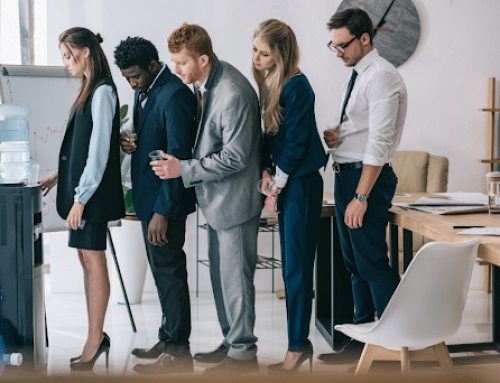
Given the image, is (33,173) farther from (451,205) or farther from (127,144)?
(451,205)

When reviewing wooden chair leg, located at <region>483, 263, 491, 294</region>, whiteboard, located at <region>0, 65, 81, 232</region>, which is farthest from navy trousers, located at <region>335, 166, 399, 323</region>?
wooden chair leg, located at <region>483, 263, 491, 294</region>

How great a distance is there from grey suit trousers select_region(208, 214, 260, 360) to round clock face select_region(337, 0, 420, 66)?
2406 millimetres

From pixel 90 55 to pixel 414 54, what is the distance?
274 centimetres

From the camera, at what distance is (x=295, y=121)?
7.63 feet

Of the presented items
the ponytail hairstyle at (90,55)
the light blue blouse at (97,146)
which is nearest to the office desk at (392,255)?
the light blue blouse at (97,146)

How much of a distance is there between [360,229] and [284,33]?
80 centimetres

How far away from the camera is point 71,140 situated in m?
2.42

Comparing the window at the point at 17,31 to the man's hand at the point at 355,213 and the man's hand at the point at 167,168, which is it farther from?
the man's hand at the point at 355,213

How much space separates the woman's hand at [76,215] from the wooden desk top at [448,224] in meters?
1.23

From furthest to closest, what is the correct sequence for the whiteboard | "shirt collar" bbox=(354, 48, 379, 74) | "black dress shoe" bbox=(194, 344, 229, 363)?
1. the whiteboard
2. "black dress shoe" bbox=(194, 344, 229, 363)
3. "shirt collar" bbox=(354, 48, 379, 74)

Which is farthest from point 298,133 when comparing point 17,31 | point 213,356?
point 17,31

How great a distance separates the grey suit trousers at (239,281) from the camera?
2.45 metres

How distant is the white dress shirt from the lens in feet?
7.38

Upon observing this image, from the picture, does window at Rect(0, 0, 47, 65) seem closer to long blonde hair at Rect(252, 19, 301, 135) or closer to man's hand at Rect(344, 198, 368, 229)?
long blonde hair at Rect(252, 19, 301, 135)
